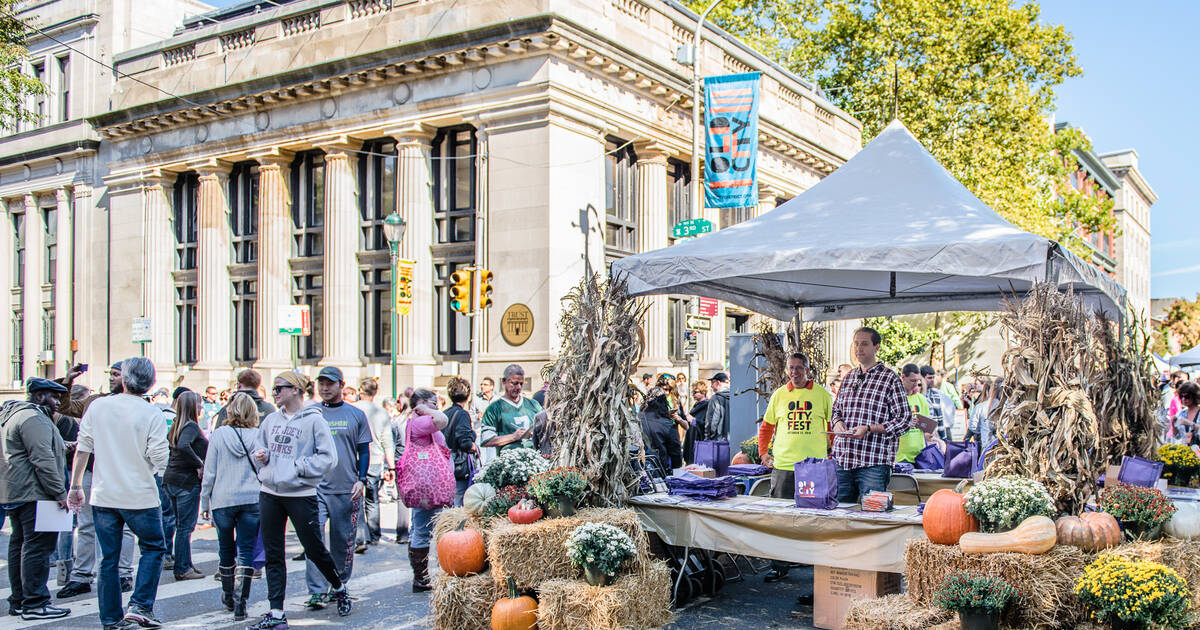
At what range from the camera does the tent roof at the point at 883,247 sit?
296 inches

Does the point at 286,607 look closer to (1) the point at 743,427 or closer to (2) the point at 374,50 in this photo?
(1) the point at 743,427

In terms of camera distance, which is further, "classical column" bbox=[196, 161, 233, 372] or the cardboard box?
"classical column" bbox=[196, 161, 233, 372]

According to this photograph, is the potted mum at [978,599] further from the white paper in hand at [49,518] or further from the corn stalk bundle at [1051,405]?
the white paper in hand at [49,518]

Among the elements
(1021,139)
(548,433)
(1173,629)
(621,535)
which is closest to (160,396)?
(548,433)

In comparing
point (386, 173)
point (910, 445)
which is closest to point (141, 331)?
point (386, 173)

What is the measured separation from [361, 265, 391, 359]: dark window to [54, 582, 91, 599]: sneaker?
16455 millimetres

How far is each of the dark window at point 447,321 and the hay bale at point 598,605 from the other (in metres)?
18.1

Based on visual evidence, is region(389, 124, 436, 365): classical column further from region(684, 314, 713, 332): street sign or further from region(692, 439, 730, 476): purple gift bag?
region(692, 439, 730, 476): purple gift bag

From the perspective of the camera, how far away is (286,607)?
8.86 metres

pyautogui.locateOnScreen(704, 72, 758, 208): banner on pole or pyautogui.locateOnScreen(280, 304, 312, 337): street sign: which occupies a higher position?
pyautogui.locateOnScreen(704, 72, 758, 208): banner on pole

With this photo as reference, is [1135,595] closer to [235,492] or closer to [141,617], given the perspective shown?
[235,492]

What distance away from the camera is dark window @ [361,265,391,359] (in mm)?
26062

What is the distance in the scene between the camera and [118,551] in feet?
25.3

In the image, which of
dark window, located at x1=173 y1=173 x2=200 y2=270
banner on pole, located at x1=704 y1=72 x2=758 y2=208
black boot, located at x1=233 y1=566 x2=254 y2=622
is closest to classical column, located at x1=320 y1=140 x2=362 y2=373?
dark window, located at x1=173 y1=173 x2=200 y2=270
